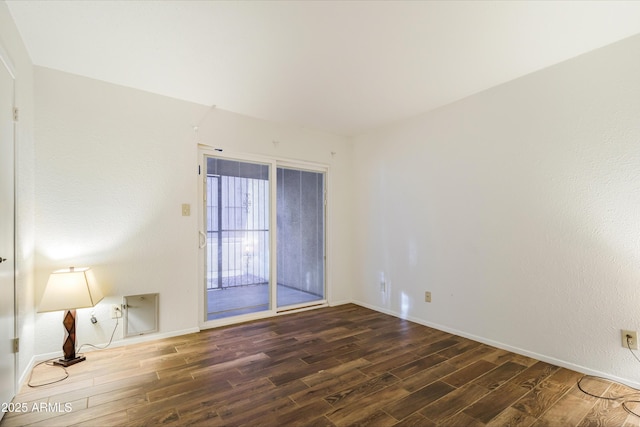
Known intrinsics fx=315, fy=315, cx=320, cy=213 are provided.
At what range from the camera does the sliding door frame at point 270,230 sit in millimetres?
3578

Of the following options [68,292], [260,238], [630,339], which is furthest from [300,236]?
[630,339]

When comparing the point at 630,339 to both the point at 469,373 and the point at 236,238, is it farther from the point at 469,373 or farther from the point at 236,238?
the point at 236,238

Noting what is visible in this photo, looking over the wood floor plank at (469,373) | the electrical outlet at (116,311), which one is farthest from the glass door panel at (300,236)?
the wood floor plank at (469,373)

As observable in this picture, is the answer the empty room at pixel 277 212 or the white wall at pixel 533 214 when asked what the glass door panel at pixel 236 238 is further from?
the white wall at pixel 533 214

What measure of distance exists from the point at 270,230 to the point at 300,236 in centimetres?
51

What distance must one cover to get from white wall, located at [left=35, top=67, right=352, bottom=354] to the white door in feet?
2.22

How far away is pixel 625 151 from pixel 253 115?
3.49m

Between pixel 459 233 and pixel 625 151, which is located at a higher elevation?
pixel 625 151

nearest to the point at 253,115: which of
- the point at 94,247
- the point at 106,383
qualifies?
the point at 94,247

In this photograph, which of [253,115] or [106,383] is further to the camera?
[253,115]

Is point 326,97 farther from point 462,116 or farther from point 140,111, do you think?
point 140,111

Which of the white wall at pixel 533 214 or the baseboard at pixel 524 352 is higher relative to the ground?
the white wall at pixel 533 214

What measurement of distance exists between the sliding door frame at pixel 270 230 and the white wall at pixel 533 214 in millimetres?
1053

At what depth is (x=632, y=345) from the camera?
2.24 metres
